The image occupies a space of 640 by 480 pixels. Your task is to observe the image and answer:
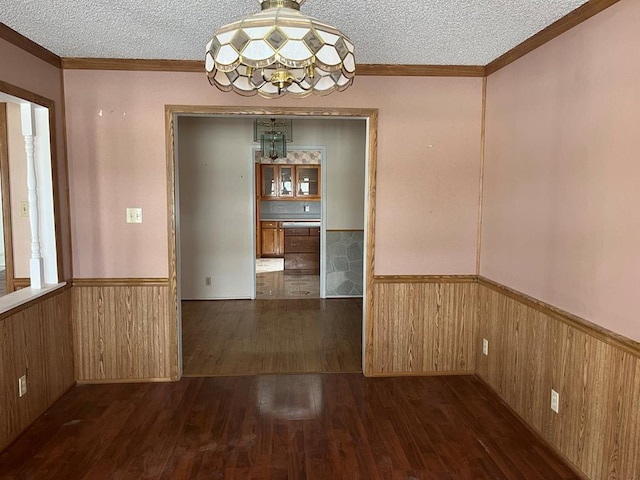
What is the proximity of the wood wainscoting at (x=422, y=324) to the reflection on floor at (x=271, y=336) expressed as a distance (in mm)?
365

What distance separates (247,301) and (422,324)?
2954 mm

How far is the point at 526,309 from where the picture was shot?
2.73 metres

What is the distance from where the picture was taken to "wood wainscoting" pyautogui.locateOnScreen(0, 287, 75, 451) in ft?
8.11

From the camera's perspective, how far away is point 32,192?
9.51 ft

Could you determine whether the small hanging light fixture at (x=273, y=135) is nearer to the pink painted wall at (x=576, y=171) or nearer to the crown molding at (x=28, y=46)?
the crown molding at (x=28, y=46)

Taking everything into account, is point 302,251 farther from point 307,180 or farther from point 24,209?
point 24,209

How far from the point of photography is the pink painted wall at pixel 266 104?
3174 millimetres

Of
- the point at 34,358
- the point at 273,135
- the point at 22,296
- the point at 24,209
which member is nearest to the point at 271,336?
the point at 34,358

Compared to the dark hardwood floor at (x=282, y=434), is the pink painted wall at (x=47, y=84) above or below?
above

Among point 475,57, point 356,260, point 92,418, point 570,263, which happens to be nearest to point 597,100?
point 570,263

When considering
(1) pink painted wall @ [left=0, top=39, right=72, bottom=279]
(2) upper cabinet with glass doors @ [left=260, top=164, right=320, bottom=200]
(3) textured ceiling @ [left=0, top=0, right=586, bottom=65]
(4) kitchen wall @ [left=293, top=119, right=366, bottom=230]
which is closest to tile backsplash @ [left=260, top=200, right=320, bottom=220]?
(2) upper cabinet with glass doors @ [left=260, top=164, right=320, bottom=200]

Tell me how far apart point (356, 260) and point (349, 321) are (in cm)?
133

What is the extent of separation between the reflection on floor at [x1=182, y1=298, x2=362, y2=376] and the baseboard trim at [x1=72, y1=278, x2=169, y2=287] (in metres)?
0.76

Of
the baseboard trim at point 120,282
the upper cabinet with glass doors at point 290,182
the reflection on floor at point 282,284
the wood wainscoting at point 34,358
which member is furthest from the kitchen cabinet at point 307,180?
the wood wainscoting at point 34,358
